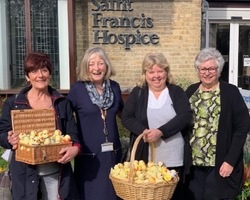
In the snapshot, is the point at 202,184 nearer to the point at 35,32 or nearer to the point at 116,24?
the point at 116,24

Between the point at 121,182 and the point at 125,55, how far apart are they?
19.7ft

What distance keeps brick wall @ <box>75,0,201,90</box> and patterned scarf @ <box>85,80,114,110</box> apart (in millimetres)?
5165

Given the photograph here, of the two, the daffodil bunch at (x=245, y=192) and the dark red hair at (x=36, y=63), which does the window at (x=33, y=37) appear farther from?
the dark red hair at (x=36, y=63)

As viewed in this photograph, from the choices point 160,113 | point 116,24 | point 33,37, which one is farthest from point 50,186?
point 116,24

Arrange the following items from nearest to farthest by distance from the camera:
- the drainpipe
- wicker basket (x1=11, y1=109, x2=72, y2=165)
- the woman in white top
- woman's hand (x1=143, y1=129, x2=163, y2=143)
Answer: wicker basket (x1=11, y1=109, x2=72, y2=165), woman's hand (x1=143, y1=129, x2=163, y2=143), the woman in white top, the drainpipe

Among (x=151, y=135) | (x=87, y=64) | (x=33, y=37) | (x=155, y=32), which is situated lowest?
(x=151, y=135)

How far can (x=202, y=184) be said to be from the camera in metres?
3.54

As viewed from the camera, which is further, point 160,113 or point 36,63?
point 160,113

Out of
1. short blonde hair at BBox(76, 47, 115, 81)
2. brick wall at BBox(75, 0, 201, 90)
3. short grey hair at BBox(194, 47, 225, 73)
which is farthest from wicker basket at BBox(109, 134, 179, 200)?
brick wall at BBox(75, 0, 201, 90)

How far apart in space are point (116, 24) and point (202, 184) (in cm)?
561

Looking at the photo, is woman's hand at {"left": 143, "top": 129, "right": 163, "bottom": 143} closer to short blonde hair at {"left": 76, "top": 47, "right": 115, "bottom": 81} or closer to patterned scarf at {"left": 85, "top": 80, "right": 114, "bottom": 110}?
patterned scarf at {"left": 85, "top": 80, "right": 114, "bottom": 110}

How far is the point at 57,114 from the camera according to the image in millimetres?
3152

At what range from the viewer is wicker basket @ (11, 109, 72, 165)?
285 centimetres

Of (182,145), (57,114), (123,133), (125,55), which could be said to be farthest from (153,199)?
(125,55)
